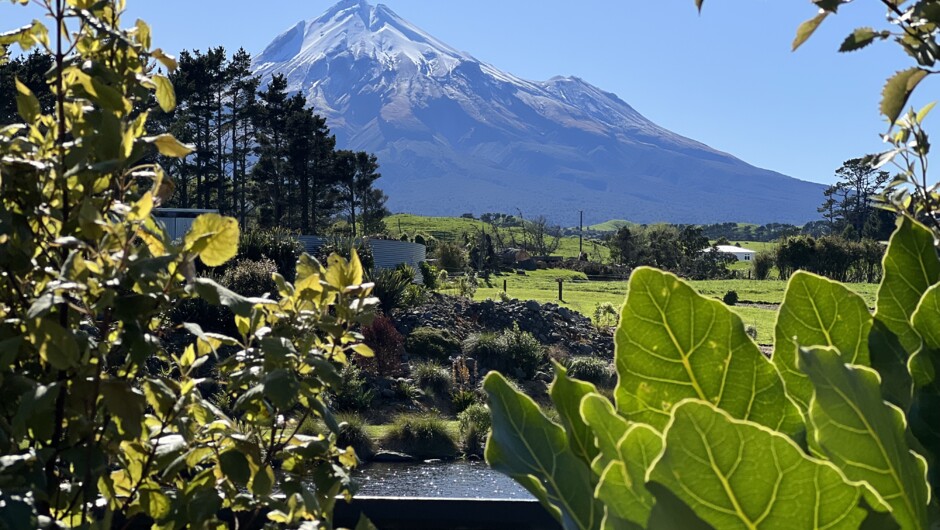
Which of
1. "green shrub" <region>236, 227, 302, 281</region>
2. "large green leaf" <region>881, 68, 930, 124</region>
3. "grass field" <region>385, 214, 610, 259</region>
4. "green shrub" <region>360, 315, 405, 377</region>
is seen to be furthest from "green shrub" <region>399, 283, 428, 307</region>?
"grass field" <region>385, 214, 610, 259</region>

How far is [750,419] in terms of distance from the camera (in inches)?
18.7

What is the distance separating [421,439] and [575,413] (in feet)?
43.8

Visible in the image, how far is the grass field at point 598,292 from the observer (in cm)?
2877

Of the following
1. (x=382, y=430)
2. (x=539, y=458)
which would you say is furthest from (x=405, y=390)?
(x=539, y=458)

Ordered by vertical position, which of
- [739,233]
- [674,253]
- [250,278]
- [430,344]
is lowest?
[430,344]

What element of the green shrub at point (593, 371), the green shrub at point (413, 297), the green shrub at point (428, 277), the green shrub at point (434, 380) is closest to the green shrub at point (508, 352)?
the green shrub at point (593, 371)

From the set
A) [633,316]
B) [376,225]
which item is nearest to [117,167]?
[633,316]

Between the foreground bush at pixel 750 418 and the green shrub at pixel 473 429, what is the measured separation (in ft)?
42.5

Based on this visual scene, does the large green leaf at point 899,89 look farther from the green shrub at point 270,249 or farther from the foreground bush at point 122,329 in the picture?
the green shrub at point 270,249

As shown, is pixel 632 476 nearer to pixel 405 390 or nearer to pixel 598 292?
pixel 405 390

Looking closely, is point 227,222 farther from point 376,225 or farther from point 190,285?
point 376,225

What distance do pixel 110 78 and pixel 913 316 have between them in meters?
1.37

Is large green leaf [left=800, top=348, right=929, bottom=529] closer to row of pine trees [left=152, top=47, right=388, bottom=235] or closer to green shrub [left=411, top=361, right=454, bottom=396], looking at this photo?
green shrub [left=411, top=361, right=454, bottom=396]

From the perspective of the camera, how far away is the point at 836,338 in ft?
1.81
